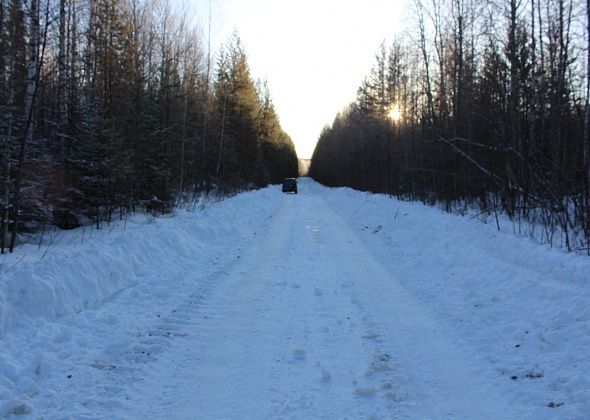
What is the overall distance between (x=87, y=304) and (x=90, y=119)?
8.12m

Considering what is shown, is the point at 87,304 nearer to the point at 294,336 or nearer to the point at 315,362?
the point at 294,336

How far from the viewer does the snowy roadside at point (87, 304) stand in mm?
4070

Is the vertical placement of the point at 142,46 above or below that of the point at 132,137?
above

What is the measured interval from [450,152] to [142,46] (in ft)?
56.5

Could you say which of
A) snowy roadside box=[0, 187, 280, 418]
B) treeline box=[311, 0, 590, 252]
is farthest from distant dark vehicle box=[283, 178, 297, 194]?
snowy roadside box=[0, 187, 280, 418]

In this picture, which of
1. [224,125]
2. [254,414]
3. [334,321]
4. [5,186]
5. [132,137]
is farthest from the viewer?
[224,125]

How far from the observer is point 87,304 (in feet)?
19.6

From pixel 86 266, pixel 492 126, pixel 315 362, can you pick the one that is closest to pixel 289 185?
pixel 492 126

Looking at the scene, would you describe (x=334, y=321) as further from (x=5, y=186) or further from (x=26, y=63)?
(x=26, y=63)

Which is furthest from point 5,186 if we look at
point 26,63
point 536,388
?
point 536,388

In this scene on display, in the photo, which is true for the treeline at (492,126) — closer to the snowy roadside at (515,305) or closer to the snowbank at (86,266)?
the snowy roadside at (515,305)

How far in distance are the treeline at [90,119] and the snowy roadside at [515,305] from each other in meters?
8.46

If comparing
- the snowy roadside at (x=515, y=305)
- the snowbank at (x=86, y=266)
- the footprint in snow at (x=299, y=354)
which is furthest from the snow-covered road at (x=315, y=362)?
the snowbank at (x=86, y=266)

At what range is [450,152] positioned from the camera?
20.0 meters
